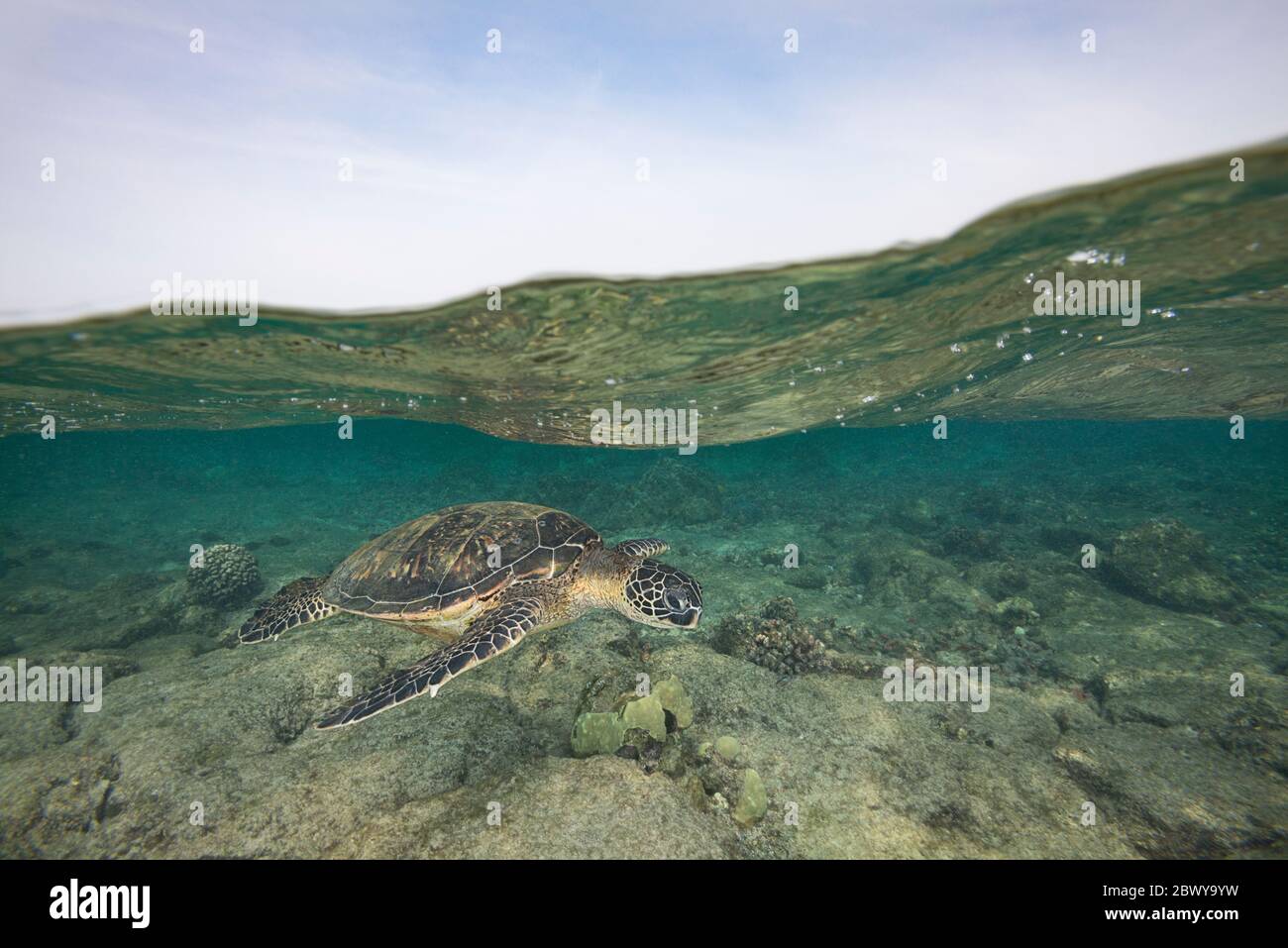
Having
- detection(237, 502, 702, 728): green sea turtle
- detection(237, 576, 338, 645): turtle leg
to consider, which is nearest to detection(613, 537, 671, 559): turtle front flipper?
detection(237, 502, 702, 728): green sea turtle

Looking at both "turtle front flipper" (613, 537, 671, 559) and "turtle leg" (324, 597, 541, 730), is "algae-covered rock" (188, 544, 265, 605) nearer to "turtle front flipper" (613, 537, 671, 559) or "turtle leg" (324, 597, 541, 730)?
"turtle leg" (324, 597, 541, 730)

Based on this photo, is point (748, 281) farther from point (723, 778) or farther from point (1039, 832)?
point (1039, 832)

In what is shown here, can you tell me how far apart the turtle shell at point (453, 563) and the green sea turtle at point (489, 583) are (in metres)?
0.02

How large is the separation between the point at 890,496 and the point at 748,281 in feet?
73.4

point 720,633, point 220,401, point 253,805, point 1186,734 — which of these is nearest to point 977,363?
point 1186,734

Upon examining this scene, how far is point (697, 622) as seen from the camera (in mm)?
6344

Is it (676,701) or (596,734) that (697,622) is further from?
(596,734)

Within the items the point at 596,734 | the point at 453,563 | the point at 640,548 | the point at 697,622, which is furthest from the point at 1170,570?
the point at 453,563

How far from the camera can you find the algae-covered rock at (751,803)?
4.35 m

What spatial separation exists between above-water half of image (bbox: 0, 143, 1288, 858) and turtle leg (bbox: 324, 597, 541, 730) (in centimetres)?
8

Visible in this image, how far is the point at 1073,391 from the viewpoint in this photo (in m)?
20.7

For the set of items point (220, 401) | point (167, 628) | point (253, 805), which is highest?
point (220, 401)

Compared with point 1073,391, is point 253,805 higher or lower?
lower

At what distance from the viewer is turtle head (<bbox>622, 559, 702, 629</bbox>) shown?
638 cm
